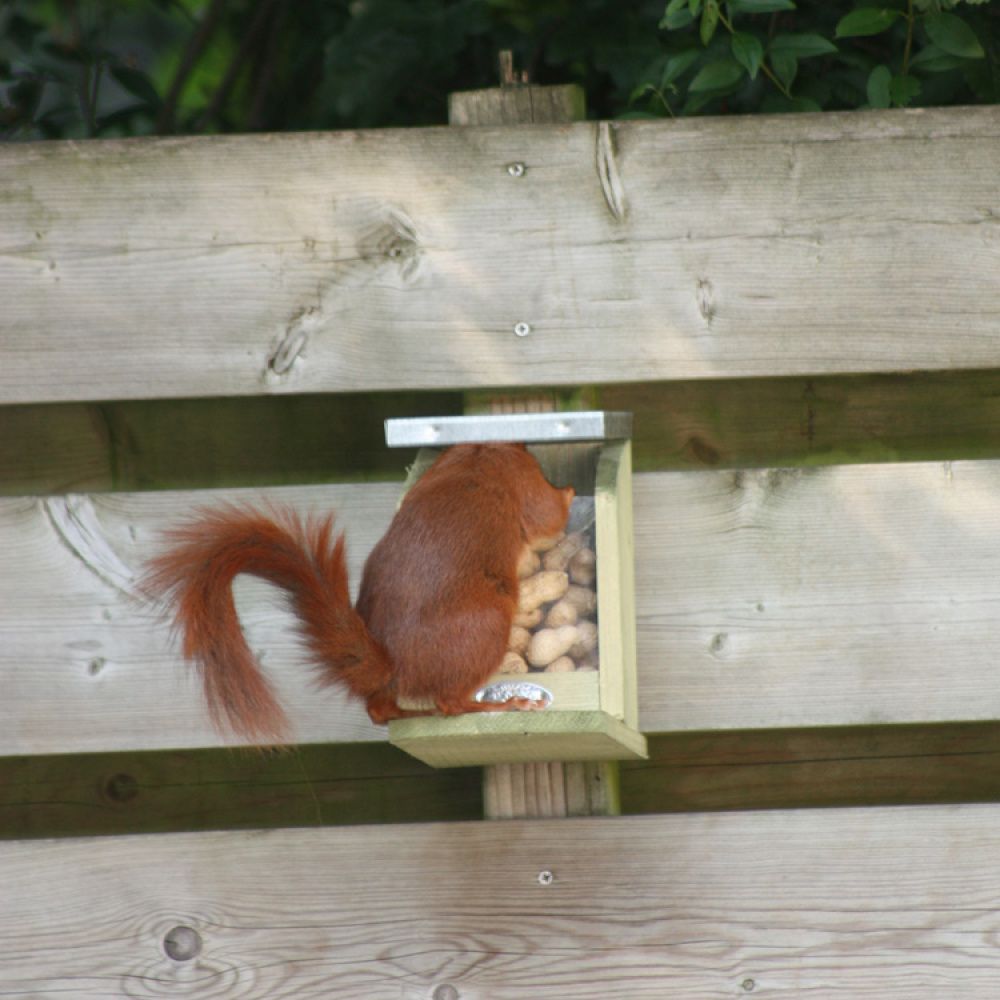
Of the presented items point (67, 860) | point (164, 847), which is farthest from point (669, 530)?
A: point (67, 860)

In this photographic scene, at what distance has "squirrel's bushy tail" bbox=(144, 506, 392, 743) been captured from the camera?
881 millimetres

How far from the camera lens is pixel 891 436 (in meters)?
1.29

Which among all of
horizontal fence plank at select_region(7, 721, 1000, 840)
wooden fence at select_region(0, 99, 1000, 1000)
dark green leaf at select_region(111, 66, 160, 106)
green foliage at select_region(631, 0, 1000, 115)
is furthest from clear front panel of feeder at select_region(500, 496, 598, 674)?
dark green leaf at select_region(111, 66, 160, 106)

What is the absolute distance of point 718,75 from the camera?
3.77ft

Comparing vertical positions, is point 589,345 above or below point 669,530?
above

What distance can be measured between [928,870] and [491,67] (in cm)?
120

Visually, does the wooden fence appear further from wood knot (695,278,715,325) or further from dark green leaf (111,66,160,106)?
dark green leaf (111,66,160,106)

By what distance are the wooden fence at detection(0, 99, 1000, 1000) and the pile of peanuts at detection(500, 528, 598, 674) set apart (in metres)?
0.24

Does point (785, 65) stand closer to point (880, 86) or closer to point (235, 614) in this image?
point (880, 86)

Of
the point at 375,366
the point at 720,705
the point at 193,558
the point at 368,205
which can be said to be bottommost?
the point at 720,705

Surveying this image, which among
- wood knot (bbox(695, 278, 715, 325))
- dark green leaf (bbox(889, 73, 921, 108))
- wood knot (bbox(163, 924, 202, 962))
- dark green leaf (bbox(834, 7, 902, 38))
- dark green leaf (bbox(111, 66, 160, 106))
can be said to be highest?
dark green leaf (bbox(111, 66, 160, 106))

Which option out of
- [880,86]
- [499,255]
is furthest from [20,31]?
[880,86]

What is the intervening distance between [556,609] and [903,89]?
2.42 ft

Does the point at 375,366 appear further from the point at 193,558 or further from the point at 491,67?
the point at 491,67
